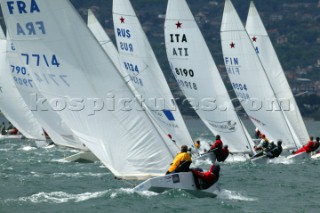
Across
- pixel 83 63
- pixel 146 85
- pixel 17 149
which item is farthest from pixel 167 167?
pixel 17 149

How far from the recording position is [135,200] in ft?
79.7

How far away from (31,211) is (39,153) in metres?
22.0

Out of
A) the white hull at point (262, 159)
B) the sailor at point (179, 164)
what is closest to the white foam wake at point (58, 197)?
the sailor at point (179, 164)

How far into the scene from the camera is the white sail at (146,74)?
127 feet

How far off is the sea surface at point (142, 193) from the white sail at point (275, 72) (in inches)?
277

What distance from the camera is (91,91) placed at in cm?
2436

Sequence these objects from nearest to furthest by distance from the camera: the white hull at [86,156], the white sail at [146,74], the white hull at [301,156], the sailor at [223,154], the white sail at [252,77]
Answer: the sailor at [223,154] → the white hull at [86,156] → the white sail at [146,74] → the white hull at [301,156] → the white sail at [252,77]

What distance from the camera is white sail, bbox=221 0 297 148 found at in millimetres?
42844

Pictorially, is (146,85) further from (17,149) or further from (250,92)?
(17,149)

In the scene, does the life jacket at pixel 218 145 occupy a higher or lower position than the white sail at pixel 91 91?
lower

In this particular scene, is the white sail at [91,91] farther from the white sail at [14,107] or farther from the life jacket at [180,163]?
the white sail at [14,107]

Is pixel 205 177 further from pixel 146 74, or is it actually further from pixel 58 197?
pixel 146 74

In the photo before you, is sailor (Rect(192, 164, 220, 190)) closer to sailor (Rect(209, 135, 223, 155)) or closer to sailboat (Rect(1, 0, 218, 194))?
sailboat (Rect(1, 0, 218, 194))

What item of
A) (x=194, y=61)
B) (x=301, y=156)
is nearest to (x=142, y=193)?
(x=301, y=156)
